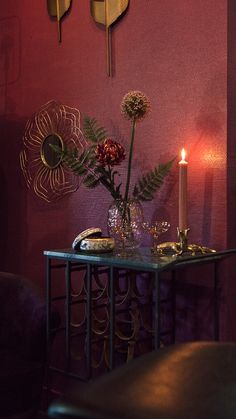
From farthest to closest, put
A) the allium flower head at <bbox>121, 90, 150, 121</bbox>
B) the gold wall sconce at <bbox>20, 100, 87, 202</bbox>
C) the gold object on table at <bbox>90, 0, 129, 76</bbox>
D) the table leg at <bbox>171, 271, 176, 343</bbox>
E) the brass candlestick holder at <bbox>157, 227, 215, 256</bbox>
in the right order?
the gold wall sconce at <bbox>20, 100, 87, 202</bbox> → the gold object on table at <bbox>90, 0, 129, 76</bbox> → the table leg at <bbox>171, 271, 176, 343</bbox> → the allium flower head at <bbox>121, 90, 150, 121</bbox> → the brass candlestick holder at <bbox>157, 227, 215, 256</bbox>

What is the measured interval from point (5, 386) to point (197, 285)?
29.8 inches

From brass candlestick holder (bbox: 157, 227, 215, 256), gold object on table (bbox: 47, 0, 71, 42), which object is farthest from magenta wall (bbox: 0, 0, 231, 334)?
brass candlestick holder (bbox: 157, 227, 215, 256)

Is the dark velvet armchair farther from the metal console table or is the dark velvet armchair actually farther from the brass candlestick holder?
the brass candlestick holder

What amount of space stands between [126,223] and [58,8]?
1.18 m

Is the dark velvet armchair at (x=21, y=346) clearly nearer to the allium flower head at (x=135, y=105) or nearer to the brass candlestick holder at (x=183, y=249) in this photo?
the brass candlestick holder at (x=183, y=249)

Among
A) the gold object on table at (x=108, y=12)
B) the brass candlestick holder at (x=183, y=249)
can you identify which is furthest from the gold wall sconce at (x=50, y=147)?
the brass candlestick holder at (x=183, y=249)

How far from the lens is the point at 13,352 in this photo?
1.90 m

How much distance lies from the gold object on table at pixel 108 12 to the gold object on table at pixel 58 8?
181mm

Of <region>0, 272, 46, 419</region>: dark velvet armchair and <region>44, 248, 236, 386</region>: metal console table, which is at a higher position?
<region>44, 248, 236, 386</region>: metal console table

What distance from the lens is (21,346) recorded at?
1897mm

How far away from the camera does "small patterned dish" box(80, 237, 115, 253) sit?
1626mm

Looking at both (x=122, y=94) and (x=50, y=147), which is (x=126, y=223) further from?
(x=50, y=147)

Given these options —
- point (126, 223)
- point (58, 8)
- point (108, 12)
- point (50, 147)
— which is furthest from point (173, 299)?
point (58, 8)

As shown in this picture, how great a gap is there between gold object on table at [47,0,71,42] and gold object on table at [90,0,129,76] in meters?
0.18
